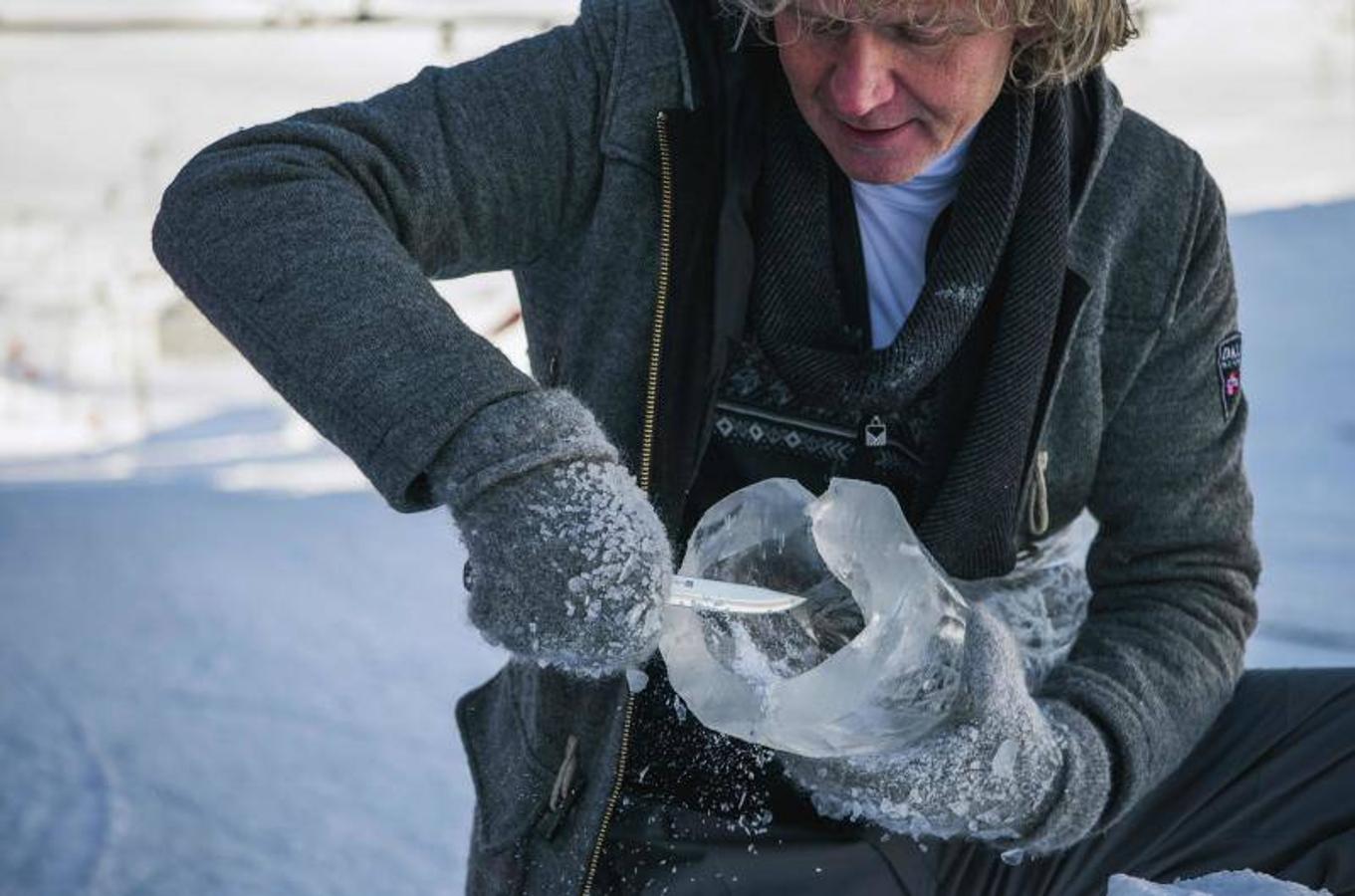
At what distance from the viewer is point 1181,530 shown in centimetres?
137

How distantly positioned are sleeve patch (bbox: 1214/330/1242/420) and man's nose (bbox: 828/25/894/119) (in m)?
0.48

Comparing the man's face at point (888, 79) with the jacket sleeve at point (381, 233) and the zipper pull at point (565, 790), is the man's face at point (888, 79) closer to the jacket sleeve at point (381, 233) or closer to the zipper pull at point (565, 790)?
the jacket sleeve at point (381, 233)

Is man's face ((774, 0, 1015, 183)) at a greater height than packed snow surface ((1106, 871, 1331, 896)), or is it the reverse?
man's face ((774, 0, 1015, 183))

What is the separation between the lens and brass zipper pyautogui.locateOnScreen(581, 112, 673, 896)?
1184 mm

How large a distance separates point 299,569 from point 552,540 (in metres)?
3.04

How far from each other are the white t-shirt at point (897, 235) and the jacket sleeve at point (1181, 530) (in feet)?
0.81

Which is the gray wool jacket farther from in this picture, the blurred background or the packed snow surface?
the blurred background

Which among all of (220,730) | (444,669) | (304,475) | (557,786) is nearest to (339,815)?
(220,730)

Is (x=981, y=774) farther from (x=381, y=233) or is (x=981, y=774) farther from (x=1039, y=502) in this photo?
(x=381, y=233)

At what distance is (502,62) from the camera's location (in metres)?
1.19

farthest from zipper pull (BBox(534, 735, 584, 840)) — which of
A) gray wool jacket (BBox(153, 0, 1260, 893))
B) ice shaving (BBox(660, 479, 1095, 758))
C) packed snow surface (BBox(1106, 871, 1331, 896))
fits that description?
packed snow surface (BBox(1106, 871, 1331, 896))

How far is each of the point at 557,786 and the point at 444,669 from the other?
5.67 feet

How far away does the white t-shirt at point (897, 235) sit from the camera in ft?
4.14

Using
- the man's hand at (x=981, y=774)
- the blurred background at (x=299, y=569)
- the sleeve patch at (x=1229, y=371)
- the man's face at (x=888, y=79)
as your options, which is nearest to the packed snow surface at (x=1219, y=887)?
the man's hand at (x=981, y=774)
